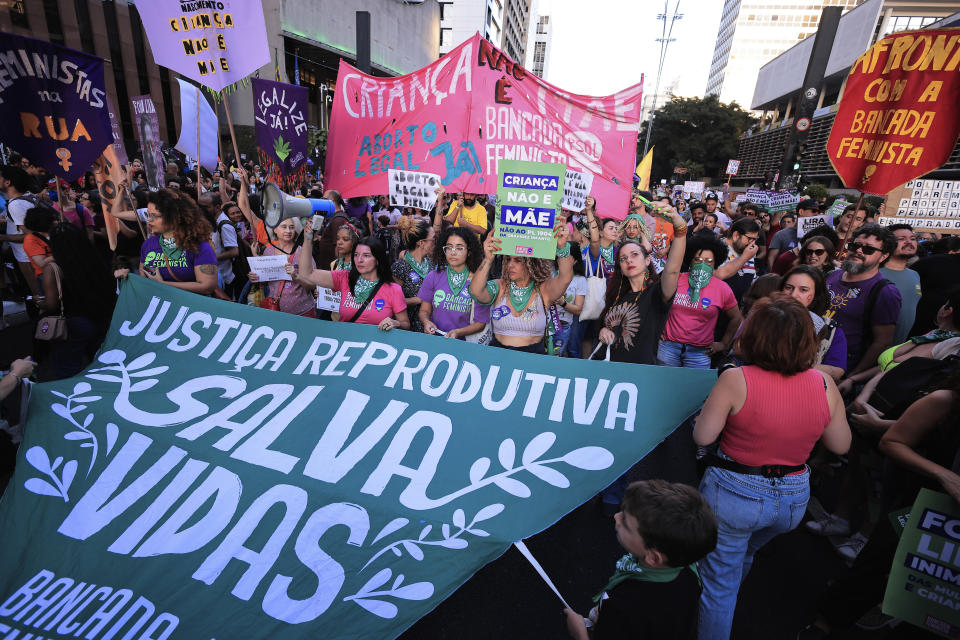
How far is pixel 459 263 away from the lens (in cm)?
388

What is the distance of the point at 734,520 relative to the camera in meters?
2.10

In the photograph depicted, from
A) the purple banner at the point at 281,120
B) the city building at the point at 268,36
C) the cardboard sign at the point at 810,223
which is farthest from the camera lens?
the city building at the point at 268,36

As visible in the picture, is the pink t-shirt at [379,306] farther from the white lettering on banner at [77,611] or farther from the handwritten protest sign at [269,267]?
the white lettering on banner at [77,611]

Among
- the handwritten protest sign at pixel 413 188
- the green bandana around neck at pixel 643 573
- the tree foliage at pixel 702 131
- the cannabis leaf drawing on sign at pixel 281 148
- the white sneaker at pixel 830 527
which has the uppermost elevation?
the tree foliage at pixel 702 131

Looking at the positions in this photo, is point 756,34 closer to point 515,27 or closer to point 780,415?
point 515,27

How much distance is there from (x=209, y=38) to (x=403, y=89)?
1921 mm

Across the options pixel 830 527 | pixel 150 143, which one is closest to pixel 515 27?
pixel 150 143

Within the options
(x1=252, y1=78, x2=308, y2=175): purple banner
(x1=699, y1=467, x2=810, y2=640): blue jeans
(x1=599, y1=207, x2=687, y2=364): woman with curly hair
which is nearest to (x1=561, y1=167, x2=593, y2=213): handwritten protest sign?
(x1=599, y1=207, x2=687, y2=364): woman with curly hair

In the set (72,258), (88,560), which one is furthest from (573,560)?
(72,258)

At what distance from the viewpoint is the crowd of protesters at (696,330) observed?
6.50 feet

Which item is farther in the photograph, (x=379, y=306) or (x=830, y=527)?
(x=379, y=306)

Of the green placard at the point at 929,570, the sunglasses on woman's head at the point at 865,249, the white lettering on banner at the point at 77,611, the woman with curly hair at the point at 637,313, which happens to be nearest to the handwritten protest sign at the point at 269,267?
the white lettering on banner at the point at 77,611

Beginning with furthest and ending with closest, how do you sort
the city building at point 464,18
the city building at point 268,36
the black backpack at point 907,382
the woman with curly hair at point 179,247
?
the city building at point 464,18 < the city building at point 268,36 < the woman with curly hair at point 179,247 < the black backpack at point 907,382

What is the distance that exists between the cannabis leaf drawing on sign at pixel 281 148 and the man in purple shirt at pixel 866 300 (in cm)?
744
